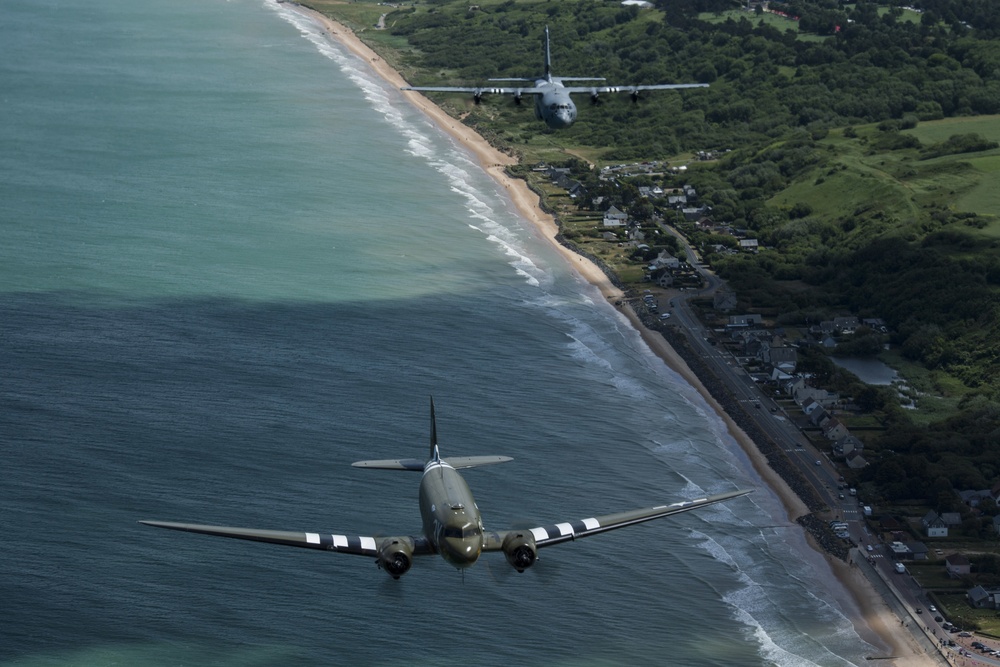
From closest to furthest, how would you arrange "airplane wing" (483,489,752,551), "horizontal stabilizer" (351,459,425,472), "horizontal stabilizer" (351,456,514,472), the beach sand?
"airplane wing" (483,489,752,551)
"horizontal stabilizer" (351,459,425,472)
"horizontal stabilizer" (351,456,514,472)
the beach sand

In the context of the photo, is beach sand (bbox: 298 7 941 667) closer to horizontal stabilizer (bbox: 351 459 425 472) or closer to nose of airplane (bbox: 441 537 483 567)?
horizontal stabilizer (bbox: 351 459 425 472)

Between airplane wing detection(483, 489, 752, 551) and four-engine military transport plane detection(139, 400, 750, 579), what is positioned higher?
four-engine military transport plane detection(139, 400, 750, 579)

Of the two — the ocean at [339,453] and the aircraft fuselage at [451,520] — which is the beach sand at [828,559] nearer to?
the ocean at [339,453]

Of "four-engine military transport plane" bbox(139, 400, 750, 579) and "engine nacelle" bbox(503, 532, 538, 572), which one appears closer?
"four-engine military transport plane" bbox(139, 400, 750, 579)

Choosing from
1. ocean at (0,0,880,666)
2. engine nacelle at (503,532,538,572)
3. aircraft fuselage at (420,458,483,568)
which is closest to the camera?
aircraft fuselage at (420,458,483,568)

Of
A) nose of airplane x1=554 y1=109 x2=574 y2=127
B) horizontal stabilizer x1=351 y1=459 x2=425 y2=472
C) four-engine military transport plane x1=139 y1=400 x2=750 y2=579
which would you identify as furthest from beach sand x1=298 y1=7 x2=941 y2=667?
A: horizontal stabilizer x1=351 y1=459 x2=425 y2=472

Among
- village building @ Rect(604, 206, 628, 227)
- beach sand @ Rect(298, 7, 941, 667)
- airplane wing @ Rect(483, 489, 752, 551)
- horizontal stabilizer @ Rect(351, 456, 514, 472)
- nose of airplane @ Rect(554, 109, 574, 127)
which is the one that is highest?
nose of airplane @ Rect(554, 109, 574, 127)
